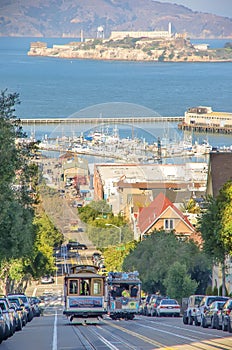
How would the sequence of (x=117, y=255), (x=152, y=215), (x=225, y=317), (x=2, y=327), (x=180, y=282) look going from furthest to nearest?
(x=152, y=215) < (x=117, y=255) < (x=180, y=282) < (x=225, y=317) < (x=2, y=327)

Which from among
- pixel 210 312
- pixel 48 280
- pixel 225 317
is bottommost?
pixel 48 280

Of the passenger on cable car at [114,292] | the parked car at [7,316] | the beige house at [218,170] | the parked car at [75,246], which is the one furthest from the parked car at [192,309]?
the parked car at [75,246]

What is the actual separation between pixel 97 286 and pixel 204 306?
8.24 metres

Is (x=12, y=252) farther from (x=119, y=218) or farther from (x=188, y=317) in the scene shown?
(x=119, y=218)

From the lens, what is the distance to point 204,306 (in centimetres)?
3900

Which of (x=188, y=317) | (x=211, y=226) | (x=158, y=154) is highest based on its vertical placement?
(x=158, y=154)

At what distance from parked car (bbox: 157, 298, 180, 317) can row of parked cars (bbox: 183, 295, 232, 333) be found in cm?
1166

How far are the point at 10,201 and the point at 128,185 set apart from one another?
50387 mm

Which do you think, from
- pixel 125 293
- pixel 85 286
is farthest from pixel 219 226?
pixel 125 293

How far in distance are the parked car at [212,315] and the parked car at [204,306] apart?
0.45 m

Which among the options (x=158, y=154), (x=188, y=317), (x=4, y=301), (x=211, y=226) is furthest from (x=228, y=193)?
(x=158, y=154)

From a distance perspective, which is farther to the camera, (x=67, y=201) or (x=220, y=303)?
(x=67, y=201)

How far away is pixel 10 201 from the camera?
4016 cm

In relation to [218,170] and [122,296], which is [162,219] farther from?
[122,296]
